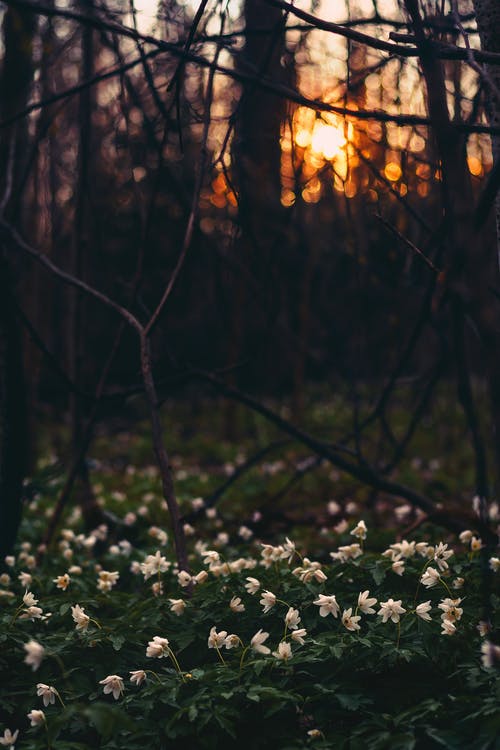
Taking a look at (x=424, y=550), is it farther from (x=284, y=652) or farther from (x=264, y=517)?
(x=264, y=517)

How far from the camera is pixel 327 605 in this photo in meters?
2.61

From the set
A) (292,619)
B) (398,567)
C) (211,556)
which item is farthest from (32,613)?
(398,567)

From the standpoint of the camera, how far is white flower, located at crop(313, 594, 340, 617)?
8.50ft

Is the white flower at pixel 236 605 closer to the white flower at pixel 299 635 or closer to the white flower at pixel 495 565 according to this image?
the white flower at pixel 299 635

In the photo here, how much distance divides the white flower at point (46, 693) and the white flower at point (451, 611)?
4.51 feet

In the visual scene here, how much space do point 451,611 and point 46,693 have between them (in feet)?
4.69

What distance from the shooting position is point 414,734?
2.13 m

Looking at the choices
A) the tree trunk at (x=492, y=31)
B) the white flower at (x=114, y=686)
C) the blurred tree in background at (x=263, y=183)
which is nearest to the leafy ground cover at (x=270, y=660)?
the white flower at (x=114, y=686)

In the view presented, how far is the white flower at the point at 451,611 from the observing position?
2.51 m

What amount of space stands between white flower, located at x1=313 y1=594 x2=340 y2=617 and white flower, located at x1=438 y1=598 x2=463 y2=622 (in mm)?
380

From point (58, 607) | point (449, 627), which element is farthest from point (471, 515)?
point (58, 607)

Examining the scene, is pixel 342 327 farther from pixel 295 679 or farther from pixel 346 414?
pixel 295 679

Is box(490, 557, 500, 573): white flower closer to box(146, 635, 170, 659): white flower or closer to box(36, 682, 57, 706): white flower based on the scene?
box(146, 635, 170, 659): white flower

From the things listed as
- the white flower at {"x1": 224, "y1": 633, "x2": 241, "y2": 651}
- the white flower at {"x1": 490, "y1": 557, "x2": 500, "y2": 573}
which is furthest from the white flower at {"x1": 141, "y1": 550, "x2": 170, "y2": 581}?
the white flower at {"x1": 490, "y1": 557, "x2": 500, "y2": 573}
